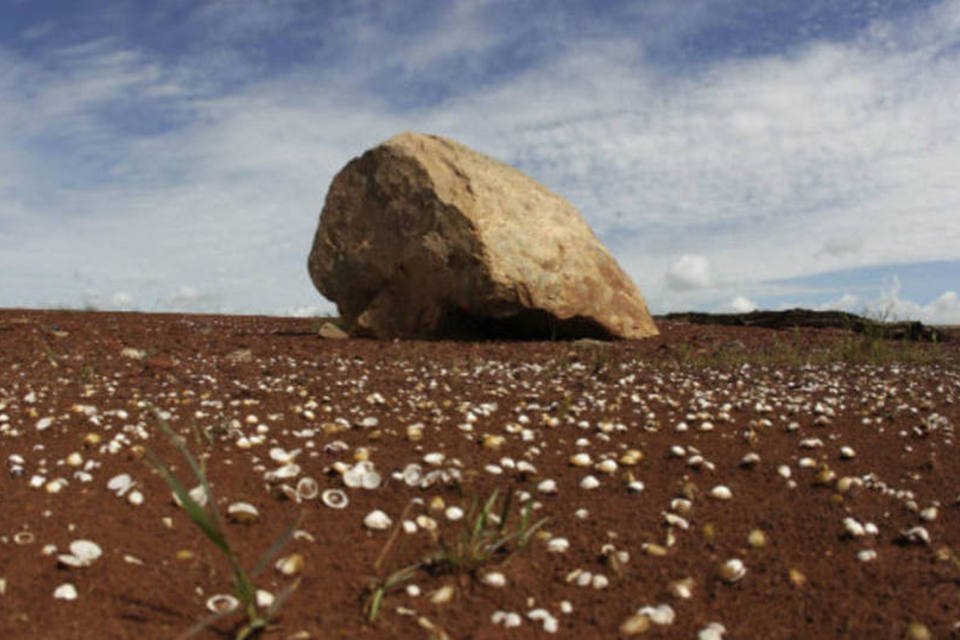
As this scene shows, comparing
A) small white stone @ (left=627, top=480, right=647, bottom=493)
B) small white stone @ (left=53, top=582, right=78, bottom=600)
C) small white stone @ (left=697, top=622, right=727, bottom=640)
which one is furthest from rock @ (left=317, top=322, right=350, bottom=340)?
small white stone @ (left=697, top=622, right=727, bottom=640)

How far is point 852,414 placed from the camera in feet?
18.0

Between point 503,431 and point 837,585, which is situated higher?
point 503,431

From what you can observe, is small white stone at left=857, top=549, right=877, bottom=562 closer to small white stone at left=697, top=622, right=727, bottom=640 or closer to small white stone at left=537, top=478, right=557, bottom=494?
small white stone at left=697, top=622, right=727, bottom=640

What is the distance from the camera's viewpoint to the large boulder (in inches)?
333

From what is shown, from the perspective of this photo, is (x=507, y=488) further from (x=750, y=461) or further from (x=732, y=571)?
(x=750, y=461)

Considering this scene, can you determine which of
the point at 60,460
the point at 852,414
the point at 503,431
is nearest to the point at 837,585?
the point at 503,431

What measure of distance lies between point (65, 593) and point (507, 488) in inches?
73.4

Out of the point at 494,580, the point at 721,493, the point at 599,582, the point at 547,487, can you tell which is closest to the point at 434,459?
the point at 547,487

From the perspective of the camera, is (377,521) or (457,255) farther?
(457,255)

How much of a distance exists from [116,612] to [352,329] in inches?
270

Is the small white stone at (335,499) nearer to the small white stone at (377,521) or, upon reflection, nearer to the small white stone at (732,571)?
the small white stone at (377,521)

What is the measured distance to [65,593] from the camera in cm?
280

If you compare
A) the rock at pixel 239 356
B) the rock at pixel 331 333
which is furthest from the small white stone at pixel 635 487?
the rock at pixel 331 333

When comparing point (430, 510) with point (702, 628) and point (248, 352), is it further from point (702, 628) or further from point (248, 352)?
point (248, 352)
